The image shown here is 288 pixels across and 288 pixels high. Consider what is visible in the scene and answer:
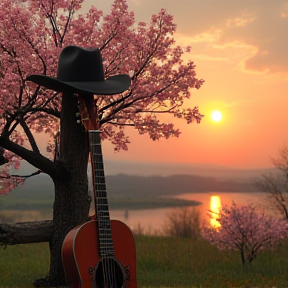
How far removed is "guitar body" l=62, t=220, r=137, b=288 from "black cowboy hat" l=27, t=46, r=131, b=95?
1472 millimetres

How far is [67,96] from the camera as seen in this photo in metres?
7.39

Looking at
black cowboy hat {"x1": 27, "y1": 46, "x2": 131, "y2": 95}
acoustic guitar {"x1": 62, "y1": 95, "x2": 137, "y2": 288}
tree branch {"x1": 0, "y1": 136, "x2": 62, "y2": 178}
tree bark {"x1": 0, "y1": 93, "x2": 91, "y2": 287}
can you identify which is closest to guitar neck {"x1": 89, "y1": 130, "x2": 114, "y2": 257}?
acoustic guitar {"x1": 62, "y1": 95, "x2": 137, "y2": 288}

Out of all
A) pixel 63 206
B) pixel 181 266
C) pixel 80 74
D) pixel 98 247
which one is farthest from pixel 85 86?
pixel 181 266

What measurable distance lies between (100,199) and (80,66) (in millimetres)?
1583

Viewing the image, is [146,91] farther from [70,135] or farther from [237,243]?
[237,243]

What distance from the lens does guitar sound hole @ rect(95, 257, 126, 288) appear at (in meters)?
4.87

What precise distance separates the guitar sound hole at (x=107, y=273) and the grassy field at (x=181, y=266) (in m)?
5.22

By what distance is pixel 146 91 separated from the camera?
9969 millimetres

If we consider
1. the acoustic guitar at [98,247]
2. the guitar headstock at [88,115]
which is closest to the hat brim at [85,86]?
the guitar headstock at [88,115]

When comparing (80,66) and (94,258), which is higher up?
(80,66)

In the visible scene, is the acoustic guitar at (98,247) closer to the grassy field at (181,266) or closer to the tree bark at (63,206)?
the tree bark at (63,206)

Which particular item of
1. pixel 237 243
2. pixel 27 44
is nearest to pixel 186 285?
pixel 237 243

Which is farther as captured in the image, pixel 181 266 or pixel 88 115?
pixel 181 266

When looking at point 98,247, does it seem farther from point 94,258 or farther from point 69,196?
A: point 69,196
